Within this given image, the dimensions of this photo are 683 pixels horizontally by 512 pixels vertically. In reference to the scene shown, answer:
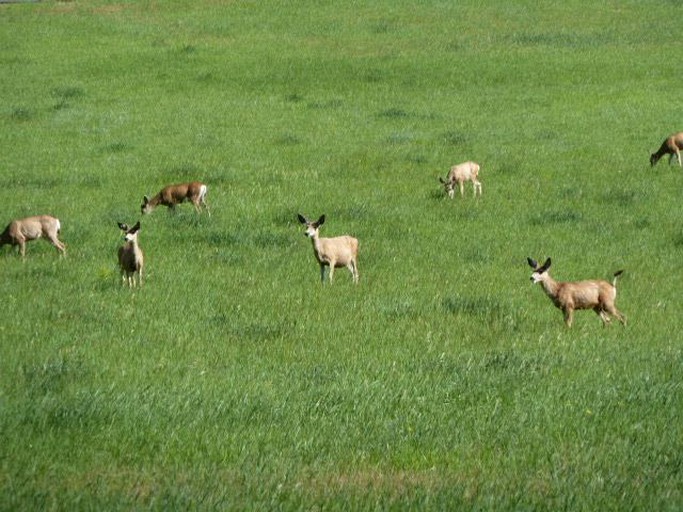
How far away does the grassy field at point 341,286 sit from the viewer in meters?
8.73

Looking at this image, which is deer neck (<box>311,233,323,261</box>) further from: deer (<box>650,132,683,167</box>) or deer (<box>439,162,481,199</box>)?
deer (<box>650,132,683,167</box>)

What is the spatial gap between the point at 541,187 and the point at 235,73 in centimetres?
1971

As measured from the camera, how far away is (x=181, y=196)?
24.0 meters

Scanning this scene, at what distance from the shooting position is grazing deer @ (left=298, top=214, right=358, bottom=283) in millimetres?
17578

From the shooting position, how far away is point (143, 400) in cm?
1019

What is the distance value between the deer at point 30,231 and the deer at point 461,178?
8.69m

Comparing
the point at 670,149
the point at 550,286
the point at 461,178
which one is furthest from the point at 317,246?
the point at 670,149

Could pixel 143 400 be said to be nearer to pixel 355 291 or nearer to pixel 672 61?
pixel 355 291

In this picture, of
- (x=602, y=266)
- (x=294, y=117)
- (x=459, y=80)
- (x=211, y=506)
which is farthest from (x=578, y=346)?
(x=459, y=80)

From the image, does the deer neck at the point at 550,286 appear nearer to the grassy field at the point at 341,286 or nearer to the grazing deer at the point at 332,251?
the grassy field at the point at 341,286

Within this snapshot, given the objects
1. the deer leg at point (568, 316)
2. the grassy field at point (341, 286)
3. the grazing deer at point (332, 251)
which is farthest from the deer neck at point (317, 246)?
the deer leg at point (568, 316)

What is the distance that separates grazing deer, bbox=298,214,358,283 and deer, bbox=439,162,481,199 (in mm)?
6768

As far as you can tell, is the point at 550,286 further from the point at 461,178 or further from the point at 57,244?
the point at 461,178

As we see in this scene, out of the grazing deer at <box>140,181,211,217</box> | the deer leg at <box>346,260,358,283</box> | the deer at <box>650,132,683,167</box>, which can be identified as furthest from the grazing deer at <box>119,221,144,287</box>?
the deer at <box>650,132,683,167</box>
